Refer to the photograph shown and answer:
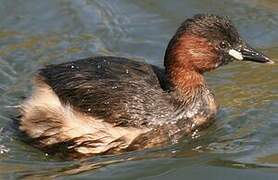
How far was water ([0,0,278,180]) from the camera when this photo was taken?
7.04 meters

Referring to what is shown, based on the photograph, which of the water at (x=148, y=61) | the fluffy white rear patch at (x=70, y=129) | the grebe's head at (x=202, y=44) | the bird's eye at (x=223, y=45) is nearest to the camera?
the water at (x=148, y=61)

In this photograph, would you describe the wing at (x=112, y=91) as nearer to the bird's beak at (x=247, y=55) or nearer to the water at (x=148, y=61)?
the water at (x=148, y=61)

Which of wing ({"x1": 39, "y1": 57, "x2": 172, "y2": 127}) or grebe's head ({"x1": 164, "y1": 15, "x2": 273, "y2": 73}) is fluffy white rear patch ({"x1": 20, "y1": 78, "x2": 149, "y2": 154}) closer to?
wing ({"x1": 39, "y1": 57, "x2": 172, "y2": 127})

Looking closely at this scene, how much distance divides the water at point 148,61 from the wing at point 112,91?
332 millimetres

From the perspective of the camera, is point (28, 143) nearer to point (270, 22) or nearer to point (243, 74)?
point (243, 74)

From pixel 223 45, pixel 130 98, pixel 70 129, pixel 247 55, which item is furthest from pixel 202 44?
pixel 70 129

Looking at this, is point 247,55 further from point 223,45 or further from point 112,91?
point 112,91

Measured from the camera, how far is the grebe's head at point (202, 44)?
7.62 meters

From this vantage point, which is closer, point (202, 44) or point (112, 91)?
point (112, 91)

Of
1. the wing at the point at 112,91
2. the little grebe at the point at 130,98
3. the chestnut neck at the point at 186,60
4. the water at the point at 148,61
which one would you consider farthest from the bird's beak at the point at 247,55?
the wing at the point at 112,91

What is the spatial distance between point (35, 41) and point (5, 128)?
7.12ft

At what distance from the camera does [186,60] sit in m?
7.65

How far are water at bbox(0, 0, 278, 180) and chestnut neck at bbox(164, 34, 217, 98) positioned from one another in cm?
47

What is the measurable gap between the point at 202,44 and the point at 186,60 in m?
0.21
